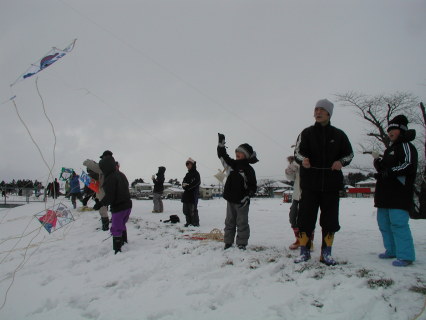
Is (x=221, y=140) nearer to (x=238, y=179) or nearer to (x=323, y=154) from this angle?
(x=238, y=179)

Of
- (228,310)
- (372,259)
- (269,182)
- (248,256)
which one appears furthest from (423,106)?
(269,182)

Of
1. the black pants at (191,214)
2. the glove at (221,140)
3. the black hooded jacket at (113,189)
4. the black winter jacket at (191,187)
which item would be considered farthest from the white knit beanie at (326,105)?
the black pants at (191,214)

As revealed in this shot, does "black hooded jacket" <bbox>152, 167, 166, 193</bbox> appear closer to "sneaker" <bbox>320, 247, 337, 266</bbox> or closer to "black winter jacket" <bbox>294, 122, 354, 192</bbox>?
"black winter jacket" <bbox>294, 122, 354, 192</bbox>

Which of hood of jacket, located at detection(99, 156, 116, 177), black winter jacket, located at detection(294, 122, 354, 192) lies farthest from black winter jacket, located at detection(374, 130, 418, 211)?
hood of jacket, located at detection(99, 156, 116, 177)

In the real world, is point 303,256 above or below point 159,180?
below

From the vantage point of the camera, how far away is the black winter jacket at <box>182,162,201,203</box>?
784cm

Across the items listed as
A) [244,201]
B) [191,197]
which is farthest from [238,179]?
[191,197]

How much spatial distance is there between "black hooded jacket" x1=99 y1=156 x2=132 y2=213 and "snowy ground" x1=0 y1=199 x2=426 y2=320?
80 cm

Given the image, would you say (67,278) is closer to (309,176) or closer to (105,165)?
(105,165)

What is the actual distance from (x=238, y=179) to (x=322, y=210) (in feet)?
4.67

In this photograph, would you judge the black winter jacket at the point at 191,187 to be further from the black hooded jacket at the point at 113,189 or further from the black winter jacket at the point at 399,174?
the black winter jacket at the point at 399,174

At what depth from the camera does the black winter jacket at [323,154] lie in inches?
135

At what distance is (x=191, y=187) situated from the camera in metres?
7.97

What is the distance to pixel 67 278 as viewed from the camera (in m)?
3.71
